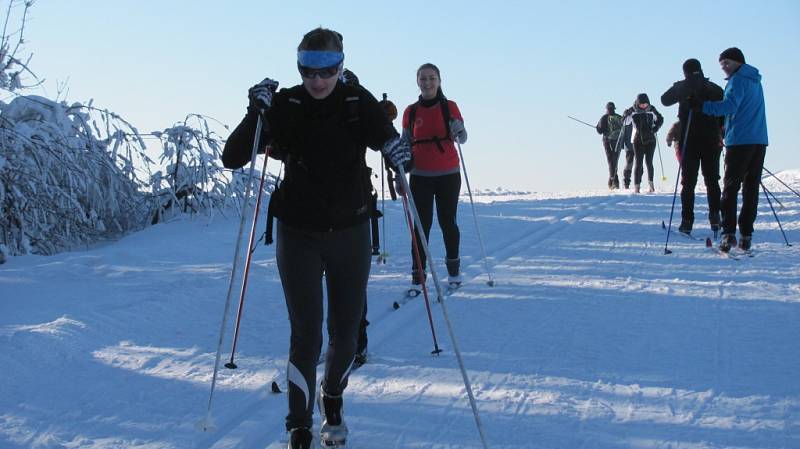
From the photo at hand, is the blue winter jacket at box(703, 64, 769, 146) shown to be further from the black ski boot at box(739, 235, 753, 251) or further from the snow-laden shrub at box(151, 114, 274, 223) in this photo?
the snow-laden shrub at box(151, 114, 274, 223)

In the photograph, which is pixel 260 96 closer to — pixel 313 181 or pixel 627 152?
pixel 313 181

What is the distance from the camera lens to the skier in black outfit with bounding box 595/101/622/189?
18.9 metres

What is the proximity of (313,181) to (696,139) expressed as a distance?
7.11 m

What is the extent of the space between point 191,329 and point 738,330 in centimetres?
403

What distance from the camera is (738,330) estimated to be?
226 inches

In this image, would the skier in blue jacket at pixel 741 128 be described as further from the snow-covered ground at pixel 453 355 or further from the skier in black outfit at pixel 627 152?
the skier in black outfit at pixel 627 152

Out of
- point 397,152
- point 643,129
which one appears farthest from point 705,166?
point 643,129

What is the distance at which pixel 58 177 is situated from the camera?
10477 mm

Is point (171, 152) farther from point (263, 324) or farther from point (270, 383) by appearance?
point (270, 383)

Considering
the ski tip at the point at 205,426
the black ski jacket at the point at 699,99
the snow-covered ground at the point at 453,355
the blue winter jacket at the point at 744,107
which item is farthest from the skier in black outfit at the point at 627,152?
the ski tip at the point at 205,426

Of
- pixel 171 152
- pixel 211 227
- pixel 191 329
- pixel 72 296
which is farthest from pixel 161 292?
pixel 171 152

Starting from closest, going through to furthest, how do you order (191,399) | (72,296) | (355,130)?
1. (355,130)
2. (191,399)
3. (72,296)

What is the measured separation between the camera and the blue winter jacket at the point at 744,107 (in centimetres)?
829

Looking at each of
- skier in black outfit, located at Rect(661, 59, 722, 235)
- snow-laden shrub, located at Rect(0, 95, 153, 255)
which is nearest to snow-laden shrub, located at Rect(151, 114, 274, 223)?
snow-laden shrub, located at Rect(0, 95, 153, 255)
